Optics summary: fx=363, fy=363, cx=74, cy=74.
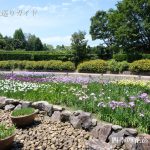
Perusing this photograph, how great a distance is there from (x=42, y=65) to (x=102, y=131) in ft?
66.5

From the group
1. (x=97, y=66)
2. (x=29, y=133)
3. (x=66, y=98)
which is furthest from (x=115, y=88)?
(x=97, y=66)

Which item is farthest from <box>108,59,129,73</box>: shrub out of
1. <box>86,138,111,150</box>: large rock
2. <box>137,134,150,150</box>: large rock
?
<box>137,134,150,150</box>: large rock

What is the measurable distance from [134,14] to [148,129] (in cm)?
2904

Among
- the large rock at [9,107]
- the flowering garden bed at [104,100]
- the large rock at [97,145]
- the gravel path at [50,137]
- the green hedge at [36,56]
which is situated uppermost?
the green hedge at [36,56]

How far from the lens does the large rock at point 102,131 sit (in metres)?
7.30

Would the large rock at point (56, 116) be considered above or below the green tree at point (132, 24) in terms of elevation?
below

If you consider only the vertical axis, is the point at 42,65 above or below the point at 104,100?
below

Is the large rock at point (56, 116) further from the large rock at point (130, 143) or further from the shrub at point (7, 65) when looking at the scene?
the shrub at point (7, 65)

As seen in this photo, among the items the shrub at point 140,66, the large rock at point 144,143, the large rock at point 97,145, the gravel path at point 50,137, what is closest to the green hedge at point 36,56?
the shrub at point 140,66

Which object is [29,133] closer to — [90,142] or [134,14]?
[90,142]

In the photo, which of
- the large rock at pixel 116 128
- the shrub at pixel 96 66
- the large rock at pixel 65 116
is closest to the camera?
the large rock at pixel 116 128

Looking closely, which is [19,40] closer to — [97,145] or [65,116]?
[65,116]

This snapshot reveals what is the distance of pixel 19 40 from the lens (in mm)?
76938

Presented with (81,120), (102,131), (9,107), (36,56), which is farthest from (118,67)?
(102,131)
